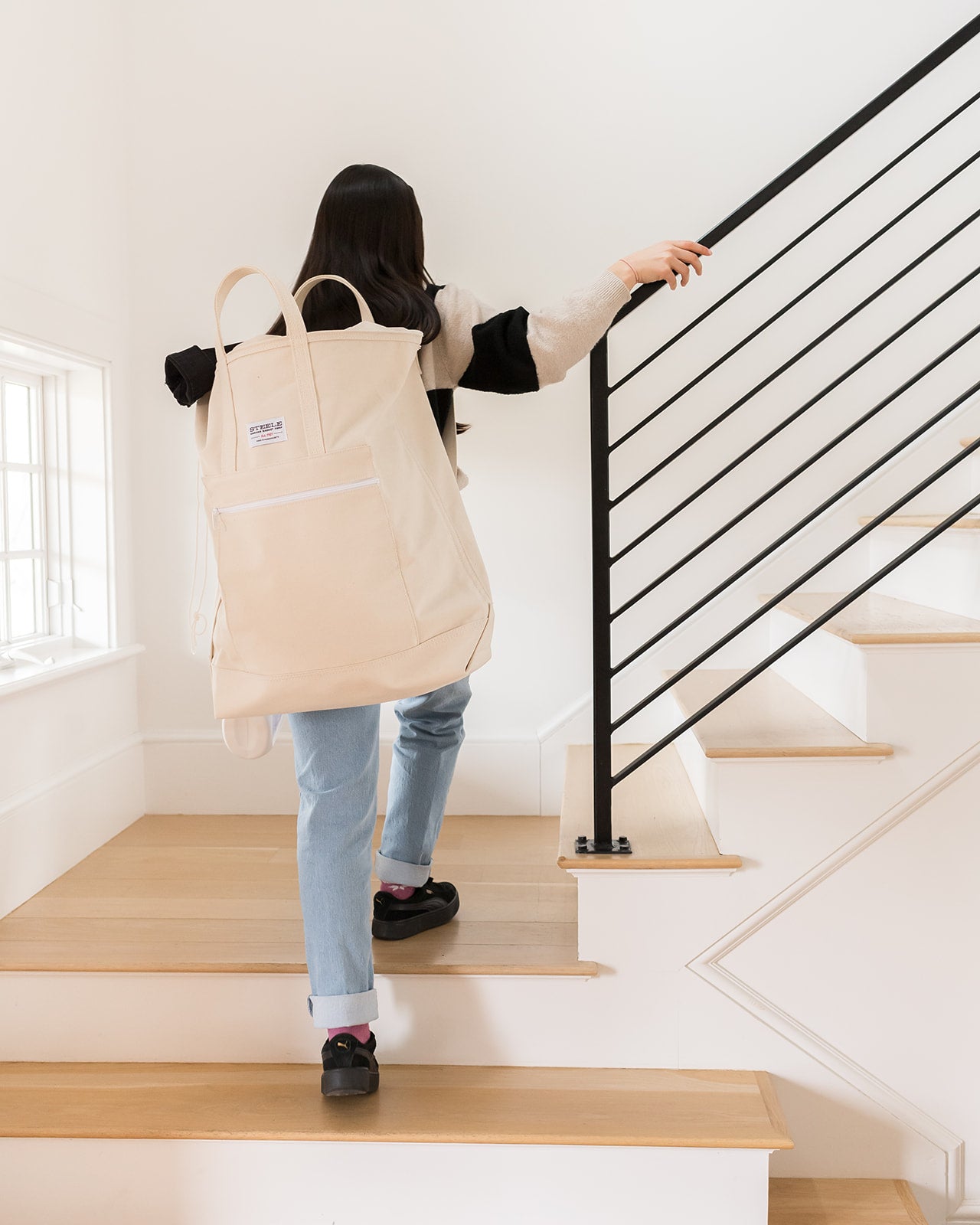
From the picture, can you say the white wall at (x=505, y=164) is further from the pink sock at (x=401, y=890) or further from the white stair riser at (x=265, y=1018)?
the white stair riser at (x=265, y=1018)

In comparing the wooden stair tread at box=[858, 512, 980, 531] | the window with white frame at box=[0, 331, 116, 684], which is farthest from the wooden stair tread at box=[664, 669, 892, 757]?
the window with white frame at box=[0, 331, 116, 684]

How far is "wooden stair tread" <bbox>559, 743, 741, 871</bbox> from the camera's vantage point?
5.14 ft

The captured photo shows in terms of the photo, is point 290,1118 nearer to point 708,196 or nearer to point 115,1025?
point 115,1025

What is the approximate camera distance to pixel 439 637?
1.29 metres

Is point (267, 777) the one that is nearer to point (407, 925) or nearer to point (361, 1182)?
point (407, 925)

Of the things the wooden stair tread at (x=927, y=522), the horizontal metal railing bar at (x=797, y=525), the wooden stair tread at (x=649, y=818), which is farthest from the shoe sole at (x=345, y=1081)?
the wooden stair tread at (x=927, y=522)

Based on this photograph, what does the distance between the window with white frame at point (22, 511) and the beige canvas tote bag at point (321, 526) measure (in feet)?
3.84

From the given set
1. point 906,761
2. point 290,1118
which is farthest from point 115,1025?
point 906,761

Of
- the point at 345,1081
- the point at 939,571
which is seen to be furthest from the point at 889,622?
the point at 345,1081

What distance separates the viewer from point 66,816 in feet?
7.00

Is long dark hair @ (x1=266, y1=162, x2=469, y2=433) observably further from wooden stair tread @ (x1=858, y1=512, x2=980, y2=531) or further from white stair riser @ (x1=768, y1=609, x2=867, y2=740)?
wooden stair tread @ (x1=858, y1=512, x2=980, y2=531)

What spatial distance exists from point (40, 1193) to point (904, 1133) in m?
1.37

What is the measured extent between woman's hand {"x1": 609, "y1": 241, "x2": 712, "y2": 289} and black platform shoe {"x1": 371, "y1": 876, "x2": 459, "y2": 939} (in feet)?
3.57

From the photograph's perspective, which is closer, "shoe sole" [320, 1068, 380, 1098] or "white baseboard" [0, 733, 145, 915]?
"shoe sole" [320, 1068, 380, 1098]
